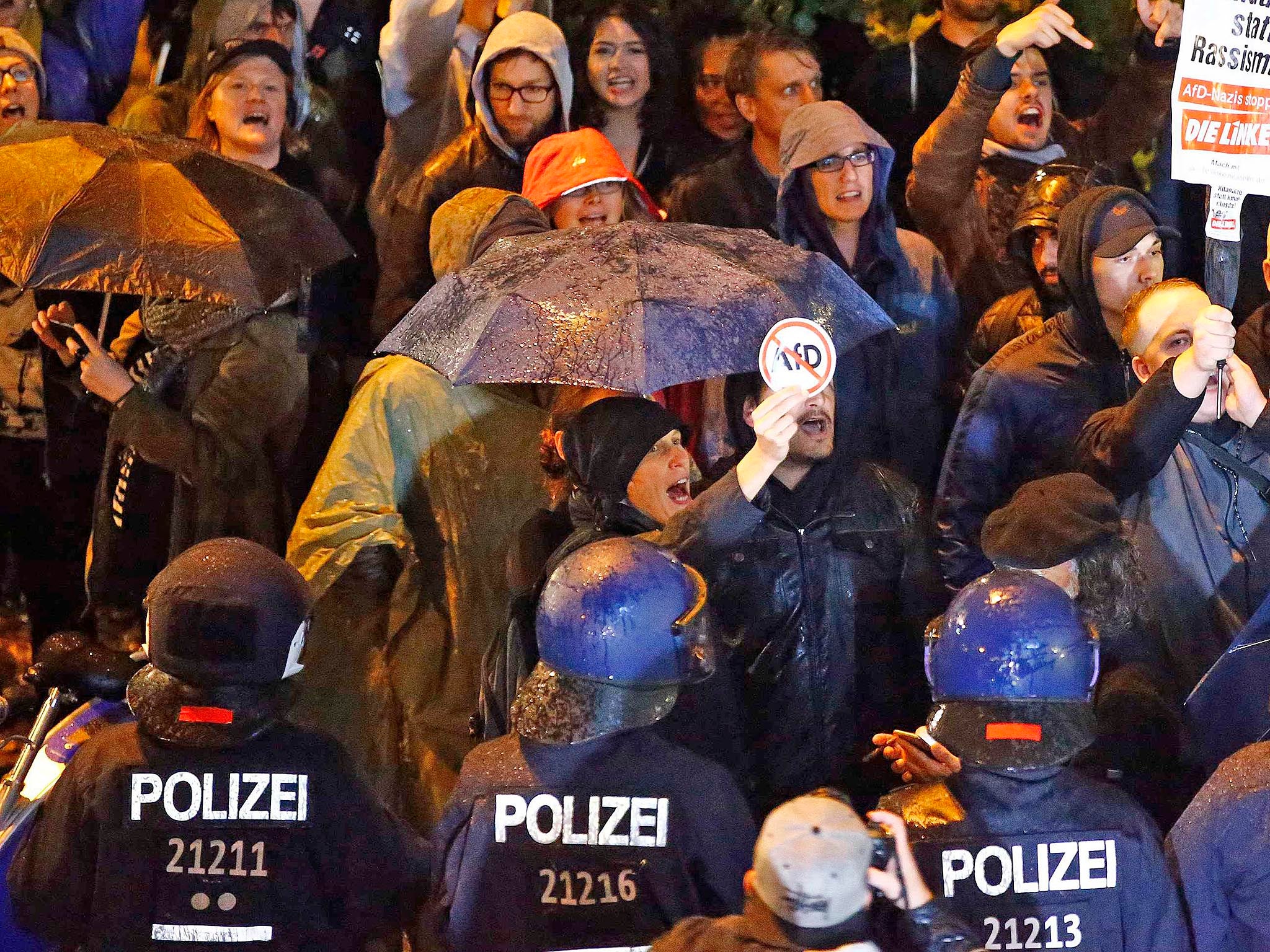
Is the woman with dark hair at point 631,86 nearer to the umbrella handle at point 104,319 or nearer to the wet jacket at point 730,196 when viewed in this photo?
the wet jacket at point 730,196

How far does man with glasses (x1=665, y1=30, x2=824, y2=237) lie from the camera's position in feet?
26.0

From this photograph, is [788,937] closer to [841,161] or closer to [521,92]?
[841,161]

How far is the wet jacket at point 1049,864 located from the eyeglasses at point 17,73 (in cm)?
542

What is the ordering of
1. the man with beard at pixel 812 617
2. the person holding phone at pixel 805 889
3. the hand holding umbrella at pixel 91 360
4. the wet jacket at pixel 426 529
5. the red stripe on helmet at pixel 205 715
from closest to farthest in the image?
the person holding phone at pixel 805 889
the red stripe on helmet at pixel 205 715
the man with beard at pixel 812 617
the wet jacket at pixel 426 529
the hand holding umbrella at pixel 91 360

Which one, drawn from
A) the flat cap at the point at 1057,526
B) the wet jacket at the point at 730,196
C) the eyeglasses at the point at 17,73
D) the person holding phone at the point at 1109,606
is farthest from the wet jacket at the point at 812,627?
the eyeglasses at the point at 17,73

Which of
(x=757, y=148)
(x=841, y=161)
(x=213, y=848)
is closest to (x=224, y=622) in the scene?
(x=213, y=848)

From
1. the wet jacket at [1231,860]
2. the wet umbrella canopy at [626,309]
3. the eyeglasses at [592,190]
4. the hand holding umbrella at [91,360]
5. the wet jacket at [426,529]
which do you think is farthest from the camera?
the eyeglasses at [592,190]

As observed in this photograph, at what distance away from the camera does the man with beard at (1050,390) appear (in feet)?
20.5

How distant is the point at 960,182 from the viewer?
7.66 m

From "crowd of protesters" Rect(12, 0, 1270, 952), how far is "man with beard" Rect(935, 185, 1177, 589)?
15mm

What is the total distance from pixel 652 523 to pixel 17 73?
12.9ft

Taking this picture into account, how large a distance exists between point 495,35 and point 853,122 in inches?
64.5

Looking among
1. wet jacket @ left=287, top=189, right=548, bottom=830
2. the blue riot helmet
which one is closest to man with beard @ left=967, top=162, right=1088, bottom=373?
wet jacket @ left=287, top=189, right=548, bottom=830

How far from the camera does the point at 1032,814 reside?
423cm
